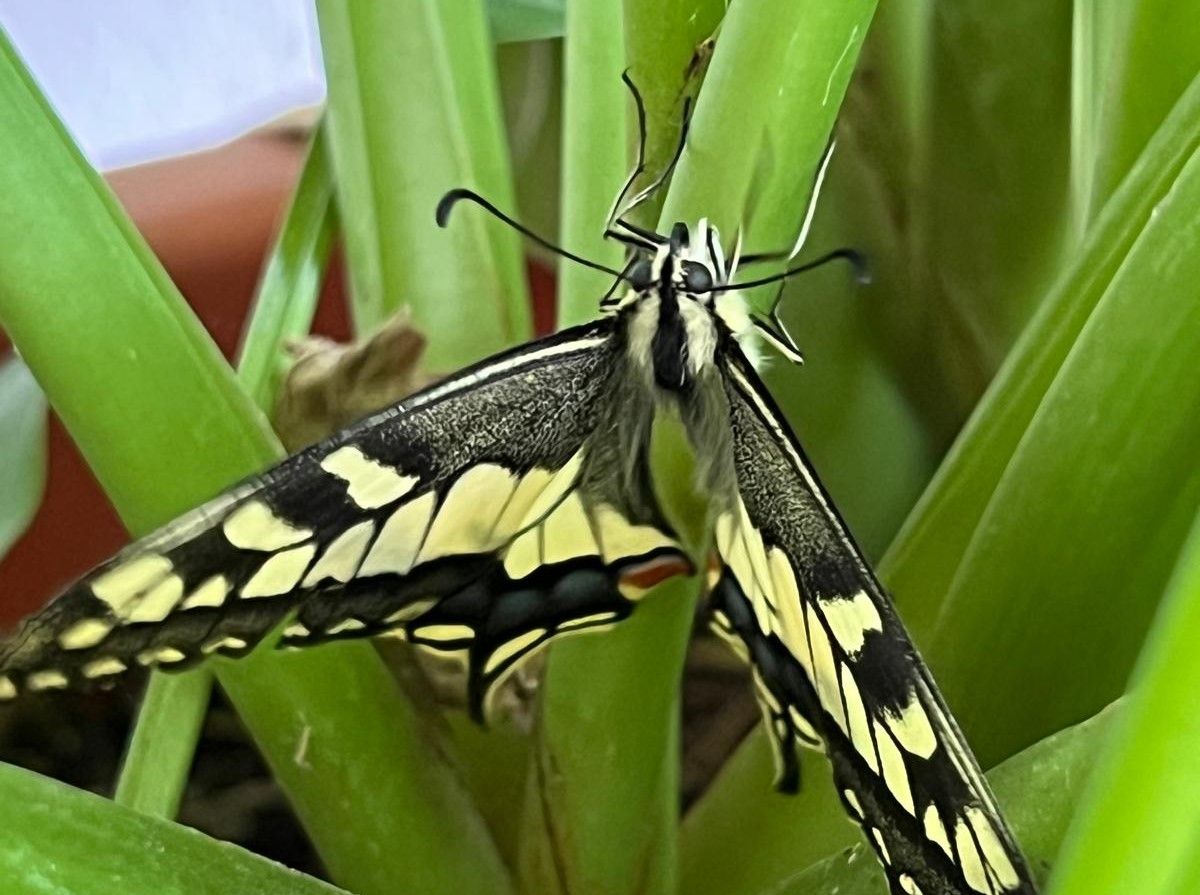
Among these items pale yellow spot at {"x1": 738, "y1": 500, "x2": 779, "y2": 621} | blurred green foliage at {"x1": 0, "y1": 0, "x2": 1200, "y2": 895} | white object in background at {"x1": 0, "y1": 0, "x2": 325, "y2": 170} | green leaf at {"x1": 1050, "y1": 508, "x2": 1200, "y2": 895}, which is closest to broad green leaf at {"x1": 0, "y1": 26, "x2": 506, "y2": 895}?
blurred green foliage at {"x1": 0, "y1": 0, "x2": 1200, "y2": 895}

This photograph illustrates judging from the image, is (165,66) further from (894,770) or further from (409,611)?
(894,770)

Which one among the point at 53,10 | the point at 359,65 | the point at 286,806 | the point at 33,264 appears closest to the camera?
the point at 33,264

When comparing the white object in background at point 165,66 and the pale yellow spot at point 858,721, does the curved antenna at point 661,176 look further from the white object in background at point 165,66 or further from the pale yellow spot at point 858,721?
the white object in background at point 165,66

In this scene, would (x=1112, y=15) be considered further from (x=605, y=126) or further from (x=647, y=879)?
(x=647, y=879)

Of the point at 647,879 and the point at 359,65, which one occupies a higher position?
the point at 359,65

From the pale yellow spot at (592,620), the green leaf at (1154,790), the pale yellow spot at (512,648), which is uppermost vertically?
the green leaf at (1154,790)

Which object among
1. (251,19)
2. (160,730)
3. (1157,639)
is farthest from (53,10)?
(1157,639)

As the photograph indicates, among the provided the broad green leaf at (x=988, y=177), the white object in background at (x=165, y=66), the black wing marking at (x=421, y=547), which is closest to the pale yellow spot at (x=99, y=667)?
the black wing marking at (x=421, y=547)
